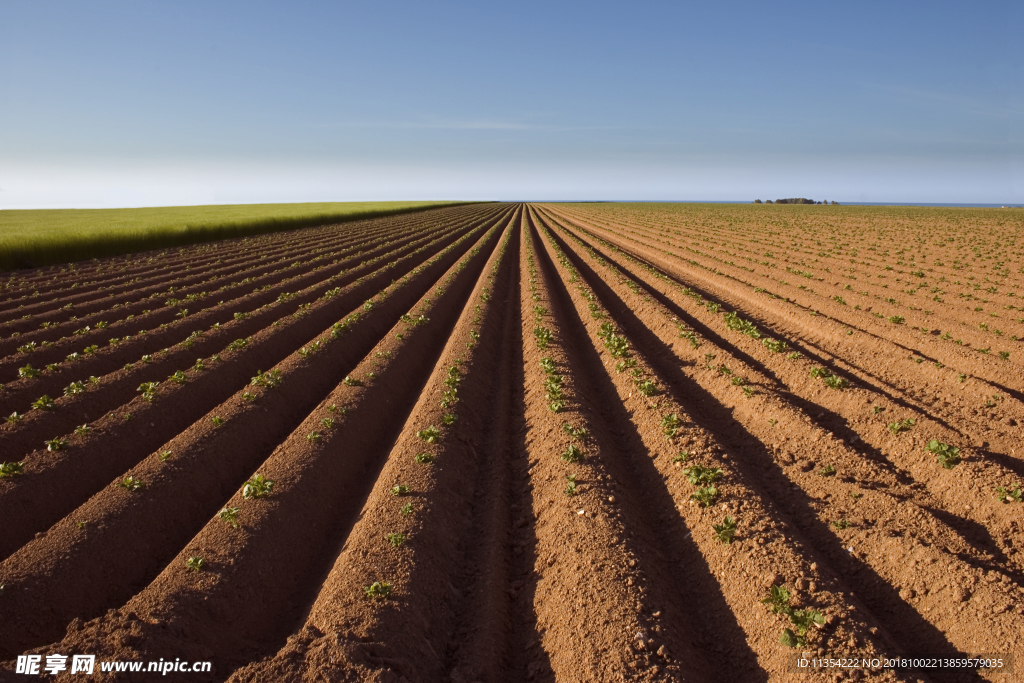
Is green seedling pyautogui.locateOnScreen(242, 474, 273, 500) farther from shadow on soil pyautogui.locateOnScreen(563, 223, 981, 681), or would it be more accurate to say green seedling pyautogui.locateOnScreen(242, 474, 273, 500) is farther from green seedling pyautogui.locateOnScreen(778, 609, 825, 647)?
shadow on soil pyautogui.locateOnScreen(563, 223, 981, 681)

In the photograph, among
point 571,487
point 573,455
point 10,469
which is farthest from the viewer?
point 573,455

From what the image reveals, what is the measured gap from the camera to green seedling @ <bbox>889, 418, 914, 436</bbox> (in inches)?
329

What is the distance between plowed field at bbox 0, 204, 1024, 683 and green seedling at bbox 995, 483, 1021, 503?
3 centimetres

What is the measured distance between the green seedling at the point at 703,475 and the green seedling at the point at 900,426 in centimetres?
332

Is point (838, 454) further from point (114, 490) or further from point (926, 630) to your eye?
point (114, 490)

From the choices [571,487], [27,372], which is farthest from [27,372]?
[571,487]

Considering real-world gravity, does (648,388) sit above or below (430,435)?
above

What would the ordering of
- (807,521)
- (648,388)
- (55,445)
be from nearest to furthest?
1. (807,521)
2. (55,445)
3. (648,388)

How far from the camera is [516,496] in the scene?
25.2 ft

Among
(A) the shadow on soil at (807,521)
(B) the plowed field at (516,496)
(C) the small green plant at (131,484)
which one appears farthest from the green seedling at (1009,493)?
(C) the small green plant at (131,484)

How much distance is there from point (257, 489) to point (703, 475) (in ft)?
19.9

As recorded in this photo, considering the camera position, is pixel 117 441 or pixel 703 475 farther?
pixel 117 441

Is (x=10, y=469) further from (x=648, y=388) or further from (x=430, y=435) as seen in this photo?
(x=648, y=388)

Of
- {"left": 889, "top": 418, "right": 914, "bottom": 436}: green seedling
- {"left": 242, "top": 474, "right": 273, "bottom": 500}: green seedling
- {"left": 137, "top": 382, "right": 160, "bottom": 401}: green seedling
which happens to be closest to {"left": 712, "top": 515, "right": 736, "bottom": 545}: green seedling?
{"left": 889, "top": 418, "right": 914, "bottom": 436}: green seedling
